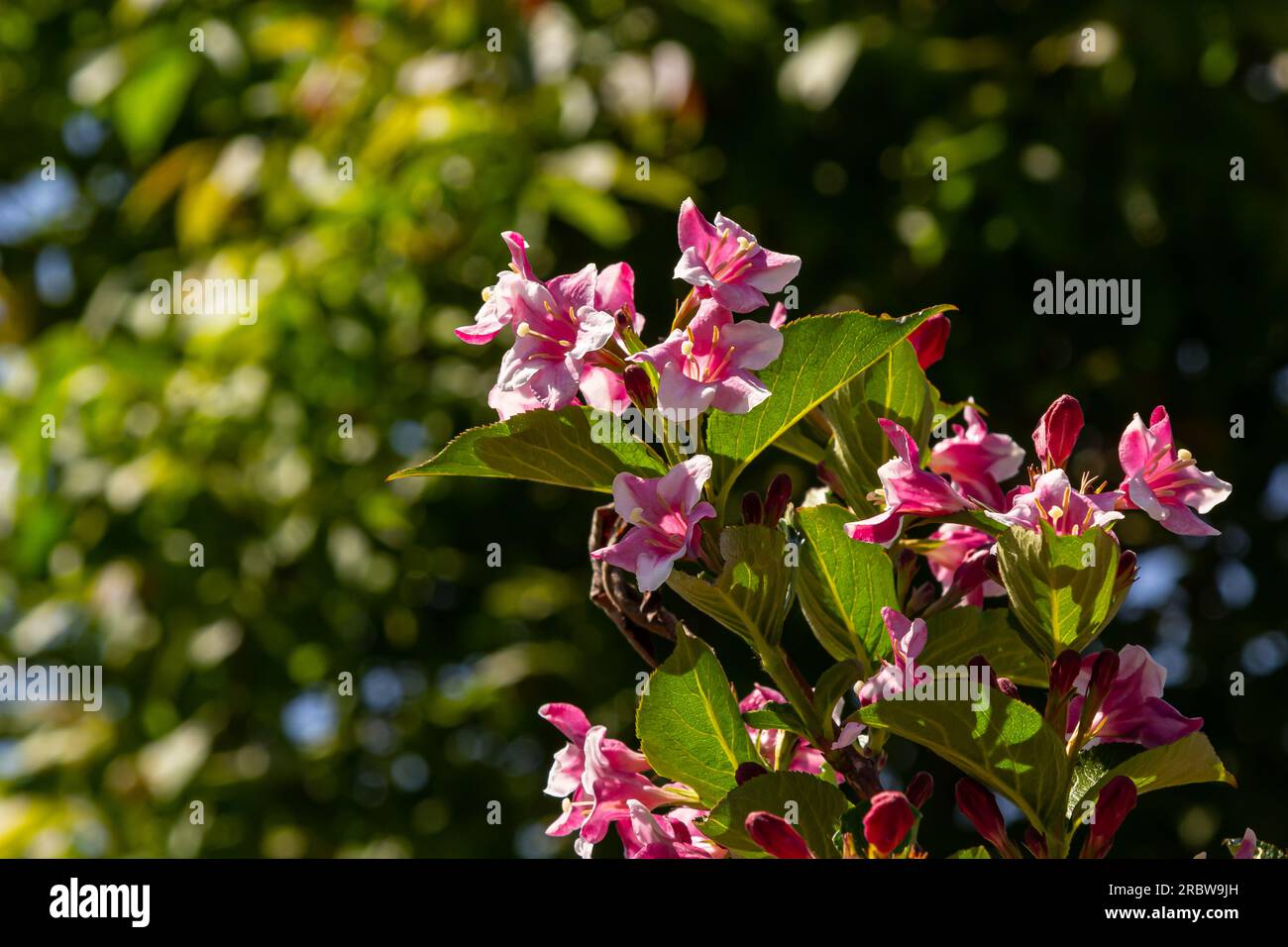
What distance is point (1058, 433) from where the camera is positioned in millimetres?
723

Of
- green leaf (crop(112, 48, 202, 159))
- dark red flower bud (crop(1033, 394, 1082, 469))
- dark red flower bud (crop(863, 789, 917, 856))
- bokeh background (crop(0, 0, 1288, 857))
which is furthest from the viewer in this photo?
green leaf (crop(112, 48, 202, 159))

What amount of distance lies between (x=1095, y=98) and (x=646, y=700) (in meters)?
2.00

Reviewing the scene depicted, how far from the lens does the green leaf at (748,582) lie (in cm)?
66

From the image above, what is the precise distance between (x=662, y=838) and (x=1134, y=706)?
259 millimetres

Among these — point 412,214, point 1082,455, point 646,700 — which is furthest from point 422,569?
point 646,700

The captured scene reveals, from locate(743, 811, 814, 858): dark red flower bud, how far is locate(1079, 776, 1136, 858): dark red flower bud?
0.15 meters

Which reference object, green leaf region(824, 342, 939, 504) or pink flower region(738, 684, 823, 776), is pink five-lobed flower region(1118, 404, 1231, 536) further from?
pink flower region(738, 684, 823, 776)

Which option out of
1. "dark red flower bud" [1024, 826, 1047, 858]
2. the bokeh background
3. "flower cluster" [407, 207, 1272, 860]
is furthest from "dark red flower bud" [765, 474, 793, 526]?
the bokeh background

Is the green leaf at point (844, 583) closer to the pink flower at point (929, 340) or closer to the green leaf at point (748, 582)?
the green leaf at point (748, 582)

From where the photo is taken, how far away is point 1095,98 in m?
2.36

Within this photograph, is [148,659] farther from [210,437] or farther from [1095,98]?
[1095,98]

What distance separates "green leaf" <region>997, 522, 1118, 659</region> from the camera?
638mm

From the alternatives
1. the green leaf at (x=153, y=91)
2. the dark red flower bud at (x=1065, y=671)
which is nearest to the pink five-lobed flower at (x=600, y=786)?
the dark red flower bud at (x=1065, y=671)

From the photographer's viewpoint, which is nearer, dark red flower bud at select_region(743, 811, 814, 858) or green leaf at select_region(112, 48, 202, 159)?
Result: dark red flower bud at select_region(743, 811, 814, 858)
